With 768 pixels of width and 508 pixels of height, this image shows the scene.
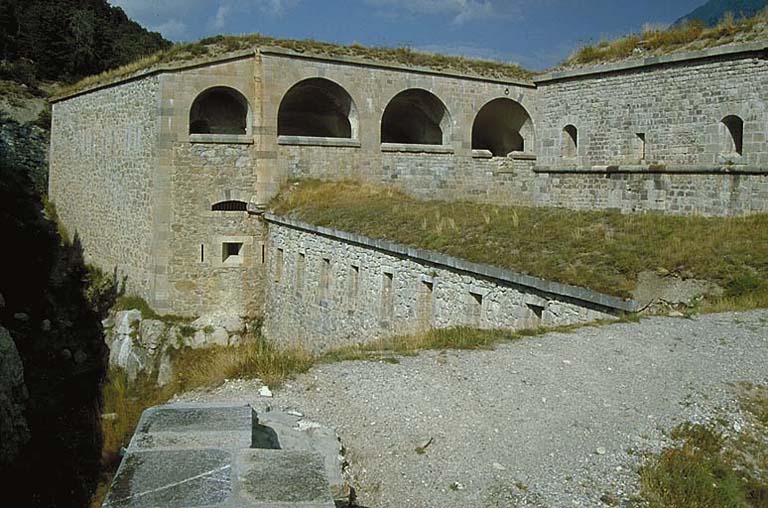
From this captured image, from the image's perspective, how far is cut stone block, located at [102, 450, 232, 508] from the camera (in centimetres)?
396

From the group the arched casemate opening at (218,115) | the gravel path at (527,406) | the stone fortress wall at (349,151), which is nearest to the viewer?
the gravel path at (527,406)

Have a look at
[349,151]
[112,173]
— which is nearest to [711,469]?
[349,151]

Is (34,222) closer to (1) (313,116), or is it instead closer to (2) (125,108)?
(2) (125,108)

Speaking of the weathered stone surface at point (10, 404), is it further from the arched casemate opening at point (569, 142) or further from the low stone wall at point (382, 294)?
the arched casemate opening at point (569, 142)

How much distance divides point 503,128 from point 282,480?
24.0 meters

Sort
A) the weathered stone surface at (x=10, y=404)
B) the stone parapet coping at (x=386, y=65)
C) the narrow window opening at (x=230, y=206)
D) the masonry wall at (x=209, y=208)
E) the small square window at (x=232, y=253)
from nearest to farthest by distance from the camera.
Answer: the weathered stone surface at (x=10, y=404), the masonry wall at (x=209, y=208), the narrow window opening at (x=230, y=206), the small square window at (x=232, y=253), the stone parapet coping at (x=386, y=65)

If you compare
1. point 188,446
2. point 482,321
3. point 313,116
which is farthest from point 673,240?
point 313,116

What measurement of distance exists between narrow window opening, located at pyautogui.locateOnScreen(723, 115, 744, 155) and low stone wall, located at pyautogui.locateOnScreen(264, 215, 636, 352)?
7.99m

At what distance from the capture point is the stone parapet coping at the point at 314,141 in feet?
68.1

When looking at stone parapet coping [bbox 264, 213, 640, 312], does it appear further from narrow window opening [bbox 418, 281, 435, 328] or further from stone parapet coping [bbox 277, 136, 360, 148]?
stone parapet coping [bbox 277, 136, 360, 148]

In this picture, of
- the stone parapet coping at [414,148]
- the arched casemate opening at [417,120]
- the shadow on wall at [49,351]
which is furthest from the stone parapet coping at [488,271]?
the arched casemate opening at [417,120]

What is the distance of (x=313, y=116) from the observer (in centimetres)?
2478

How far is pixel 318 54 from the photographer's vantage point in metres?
21.4

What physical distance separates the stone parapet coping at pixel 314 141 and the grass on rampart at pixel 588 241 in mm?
4159
